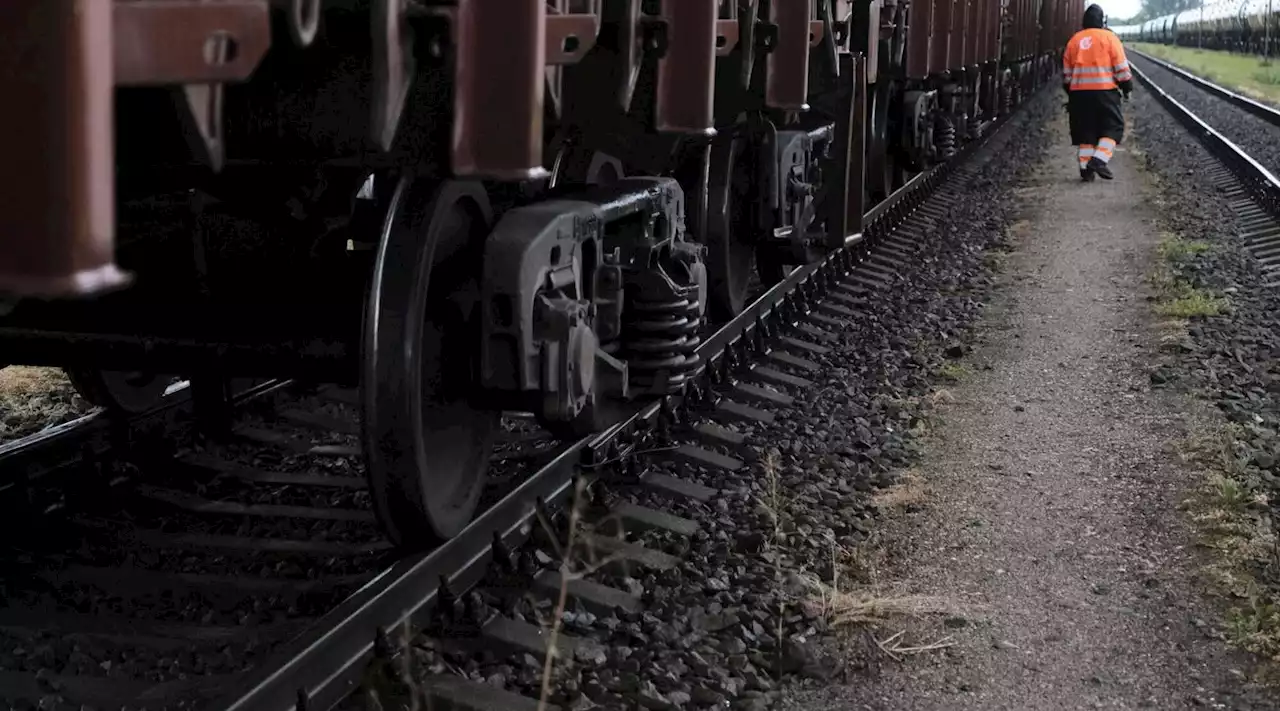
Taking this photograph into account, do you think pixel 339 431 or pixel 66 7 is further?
pixel 339 431

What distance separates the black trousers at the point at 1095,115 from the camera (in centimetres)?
1383

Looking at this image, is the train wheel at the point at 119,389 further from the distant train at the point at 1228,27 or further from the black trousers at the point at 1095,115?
the distant train at the point at 1228,27

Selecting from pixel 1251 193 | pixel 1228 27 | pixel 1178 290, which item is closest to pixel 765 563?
pixel 1178 290

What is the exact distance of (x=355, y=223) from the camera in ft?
12.0

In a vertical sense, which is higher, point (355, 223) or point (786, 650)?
point (355, 223)

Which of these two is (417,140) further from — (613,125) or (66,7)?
(66,7)

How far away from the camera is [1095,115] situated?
13953mm

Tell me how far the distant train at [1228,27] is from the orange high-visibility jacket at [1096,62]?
30.9m

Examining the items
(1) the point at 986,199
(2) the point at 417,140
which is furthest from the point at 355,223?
(1) the point at 986,199

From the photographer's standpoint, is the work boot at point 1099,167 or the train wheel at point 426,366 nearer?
the train wheel at point 426,366

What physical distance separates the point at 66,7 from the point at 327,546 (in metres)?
2.28

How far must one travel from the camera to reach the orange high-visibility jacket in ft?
45.0

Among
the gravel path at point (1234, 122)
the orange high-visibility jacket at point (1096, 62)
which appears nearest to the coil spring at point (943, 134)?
the orange high-visibility jacket at point (1096, 62)

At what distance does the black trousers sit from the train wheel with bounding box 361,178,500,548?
11325 millimetres
